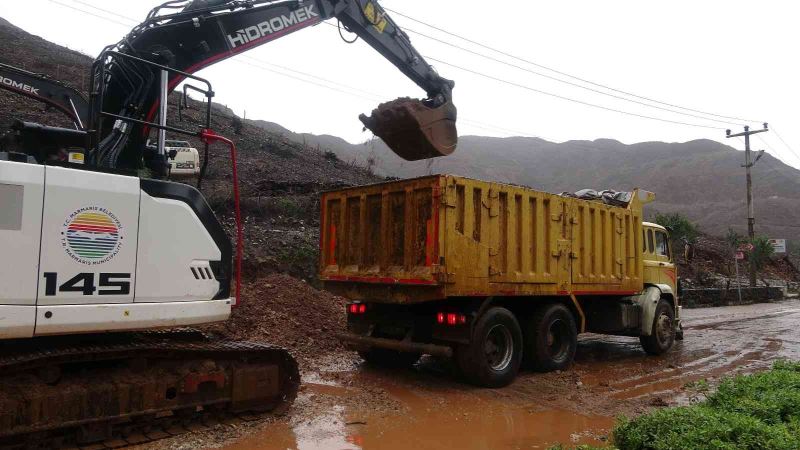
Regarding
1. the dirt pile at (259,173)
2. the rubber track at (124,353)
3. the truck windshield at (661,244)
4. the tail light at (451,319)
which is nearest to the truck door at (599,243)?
the truck windshield at (661,244)

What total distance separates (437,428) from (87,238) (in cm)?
371

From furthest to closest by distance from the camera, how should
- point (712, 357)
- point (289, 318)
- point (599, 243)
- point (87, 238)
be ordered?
point (712, 357)
point (289, 318)
point (599, 243)
point (87, 238)

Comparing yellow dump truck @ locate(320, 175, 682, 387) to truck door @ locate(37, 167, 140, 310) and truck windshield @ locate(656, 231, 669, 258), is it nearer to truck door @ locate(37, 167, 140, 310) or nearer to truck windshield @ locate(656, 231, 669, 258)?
truck windshield @ locate(656, 231, 669, 258)

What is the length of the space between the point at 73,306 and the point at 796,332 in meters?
17.0

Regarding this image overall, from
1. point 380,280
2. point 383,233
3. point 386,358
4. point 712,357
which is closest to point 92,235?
point 380,280

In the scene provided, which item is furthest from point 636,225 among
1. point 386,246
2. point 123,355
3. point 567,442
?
point 123,355

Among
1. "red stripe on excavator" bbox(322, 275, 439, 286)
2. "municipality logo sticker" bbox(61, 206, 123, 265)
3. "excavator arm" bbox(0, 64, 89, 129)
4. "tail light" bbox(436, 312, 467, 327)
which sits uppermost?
"excavator arm" bbox(0, 64, 89, 129)

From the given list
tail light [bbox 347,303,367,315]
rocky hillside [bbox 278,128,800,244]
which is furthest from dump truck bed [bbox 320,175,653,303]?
rocky hillside [bbox 278,128,800,244]

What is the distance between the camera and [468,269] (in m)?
7.33

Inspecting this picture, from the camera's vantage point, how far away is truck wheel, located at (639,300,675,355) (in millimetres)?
10781

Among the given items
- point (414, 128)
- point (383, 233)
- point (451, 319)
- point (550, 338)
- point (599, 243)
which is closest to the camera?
point (451, 319)

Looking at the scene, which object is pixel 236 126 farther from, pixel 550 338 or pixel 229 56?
pixel 550 338

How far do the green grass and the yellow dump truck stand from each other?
261 centimetres

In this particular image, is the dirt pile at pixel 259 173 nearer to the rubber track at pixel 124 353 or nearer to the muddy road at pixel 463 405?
the rubber track at pixel 124 353
